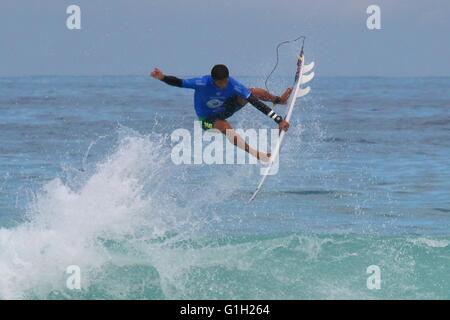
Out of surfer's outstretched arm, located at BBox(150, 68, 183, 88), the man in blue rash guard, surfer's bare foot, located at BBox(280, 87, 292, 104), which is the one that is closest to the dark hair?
the man in blue rash guard

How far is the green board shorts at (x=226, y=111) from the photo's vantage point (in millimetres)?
12930

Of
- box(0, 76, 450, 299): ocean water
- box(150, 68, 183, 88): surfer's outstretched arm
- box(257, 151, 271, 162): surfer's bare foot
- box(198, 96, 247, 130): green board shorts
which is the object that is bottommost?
box(0, 76, 450, 299): ocean water

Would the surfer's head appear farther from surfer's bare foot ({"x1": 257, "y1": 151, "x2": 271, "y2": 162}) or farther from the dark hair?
surfer's bare foot ({"x1": 257, "y1": 151, "x2": 271, "y2": 162})

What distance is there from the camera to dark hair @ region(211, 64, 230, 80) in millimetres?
12375

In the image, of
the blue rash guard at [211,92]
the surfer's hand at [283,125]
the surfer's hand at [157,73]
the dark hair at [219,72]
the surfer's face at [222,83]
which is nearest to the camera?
the surfer's hand at [157,73]

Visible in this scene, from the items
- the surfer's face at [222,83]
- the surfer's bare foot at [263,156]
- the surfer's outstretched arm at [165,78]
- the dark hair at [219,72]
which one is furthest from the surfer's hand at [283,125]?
the surfer's outstretched arm at [165,78]

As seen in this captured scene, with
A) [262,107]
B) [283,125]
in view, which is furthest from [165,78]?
[283,125]

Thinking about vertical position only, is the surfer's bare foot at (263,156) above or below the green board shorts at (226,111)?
below

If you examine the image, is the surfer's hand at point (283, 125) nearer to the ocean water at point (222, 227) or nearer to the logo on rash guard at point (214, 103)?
the logo on rash guard at point (214, 103)

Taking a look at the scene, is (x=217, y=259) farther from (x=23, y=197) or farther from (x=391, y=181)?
(x=391, y=181)

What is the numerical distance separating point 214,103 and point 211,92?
23 centimetres
